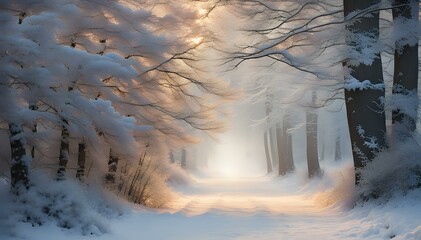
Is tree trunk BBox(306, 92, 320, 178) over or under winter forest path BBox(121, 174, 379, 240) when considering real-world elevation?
over

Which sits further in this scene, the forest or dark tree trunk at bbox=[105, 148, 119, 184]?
dark tree trunk at bbox=[105, 148, 119, 184]

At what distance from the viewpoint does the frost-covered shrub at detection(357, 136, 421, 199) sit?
9234 millimetres

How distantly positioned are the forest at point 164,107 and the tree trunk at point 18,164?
0.02 m

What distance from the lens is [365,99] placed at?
10.9 m

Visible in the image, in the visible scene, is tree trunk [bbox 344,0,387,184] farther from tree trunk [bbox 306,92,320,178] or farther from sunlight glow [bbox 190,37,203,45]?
tree trunk [bbox 306,92,320,178]

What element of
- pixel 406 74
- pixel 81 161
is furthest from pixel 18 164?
pixel 406 74

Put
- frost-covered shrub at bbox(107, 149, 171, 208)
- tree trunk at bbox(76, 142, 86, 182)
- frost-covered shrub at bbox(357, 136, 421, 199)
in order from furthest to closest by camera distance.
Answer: frost-covered shrub at bbox(107, 149, 171, 208)
tree trunk at bbox(76, 142, 86, 182)
frost-covered shrub at bbox(357, 136, 421, 199)

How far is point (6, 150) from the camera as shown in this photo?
909 cm

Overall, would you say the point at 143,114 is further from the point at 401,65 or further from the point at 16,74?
the point at 401,65

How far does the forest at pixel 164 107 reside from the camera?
7953mm

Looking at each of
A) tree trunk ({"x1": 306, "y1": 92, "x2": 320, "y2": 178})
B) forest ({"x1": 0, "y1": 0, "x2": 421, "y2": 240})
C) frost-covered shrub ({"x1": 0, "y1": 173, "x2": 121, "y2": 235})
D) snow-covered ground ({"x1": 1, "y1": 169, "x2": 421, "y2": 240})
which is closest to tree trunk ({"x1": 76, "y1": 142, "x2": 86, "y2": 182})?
forest ({"x1": 0, "y1": 0, "x2": 421, "y2": 240})

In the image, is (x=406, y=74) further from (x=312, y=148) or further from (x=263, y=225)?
(x=312, y=148)

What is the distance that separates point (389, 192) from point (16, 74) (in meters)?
8.07

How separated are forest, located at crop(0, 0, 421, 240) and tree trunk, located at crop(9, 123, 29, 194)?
0.08 feet
